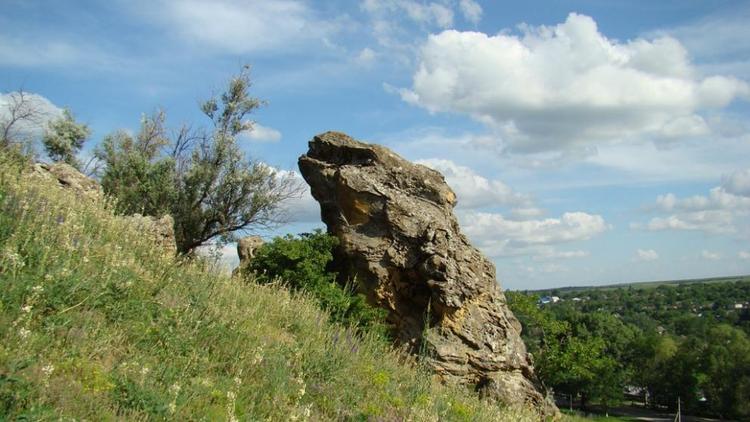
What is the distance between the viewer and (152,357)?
5.40 m

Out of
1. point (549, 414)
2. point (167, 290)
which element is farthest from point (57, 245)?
point (549, 414)

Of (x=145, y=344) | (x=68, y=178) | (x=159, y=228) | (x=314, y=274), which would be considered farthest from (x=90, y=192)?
(x=145, y=344)

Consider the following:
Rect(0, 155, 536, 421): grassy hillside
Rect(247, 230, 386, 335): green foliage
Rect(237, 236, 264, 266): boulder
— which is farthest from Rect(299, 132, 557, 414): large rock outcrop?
Rect(0, 155, 536, 421): grassy hillside

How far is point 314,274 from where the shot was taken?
12.7 meters

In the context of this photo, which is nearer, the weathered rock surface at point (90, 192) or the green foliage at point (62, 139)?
the weathered rock surface at point (90, 192)

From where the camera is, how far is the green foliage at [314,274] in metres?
12.2

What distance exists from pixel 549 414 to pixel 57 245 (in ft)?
36.6

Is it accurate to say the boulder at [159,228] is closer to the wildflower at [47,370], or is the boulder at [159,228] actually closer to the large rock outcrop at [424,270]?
the large rock outcrop at [424,270]

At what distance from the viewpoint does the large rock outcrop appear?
12930mm

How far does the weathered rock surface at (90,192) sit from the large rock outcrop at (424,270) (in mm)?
4439

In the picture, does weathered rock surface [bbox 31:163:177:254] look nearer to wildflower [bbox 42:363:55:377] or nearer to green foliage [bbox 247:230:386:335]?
green foliage [bbox 247:230:386:335]

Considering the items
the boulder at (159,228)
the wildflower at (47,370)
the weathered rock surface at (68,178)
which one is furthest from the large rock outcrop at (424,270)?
the wildflower at (47,370)

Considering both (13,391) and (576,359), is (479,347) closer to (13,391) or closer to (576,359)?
(13,391)

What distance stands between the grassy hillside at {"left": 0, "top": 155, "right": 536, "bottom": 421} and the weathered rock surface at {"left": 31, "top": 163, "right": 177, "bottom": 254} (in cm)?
126
